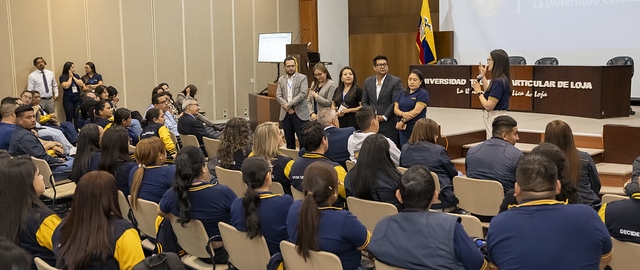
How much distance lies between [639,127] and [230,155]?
12.7 ft

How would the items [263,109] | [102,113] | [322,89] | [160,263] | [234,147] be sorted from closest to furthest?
[160,263] → [234,147] → [102,113] → [322,89] → [263,109]

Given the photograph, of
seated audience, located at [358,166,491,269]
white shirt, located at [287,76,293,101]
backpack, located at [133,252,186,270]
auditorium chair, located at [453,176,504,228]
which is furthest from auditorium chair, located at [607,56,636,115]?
backpack, located at [133,252,186,270]

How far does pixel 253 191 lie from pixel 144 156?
1.19 m

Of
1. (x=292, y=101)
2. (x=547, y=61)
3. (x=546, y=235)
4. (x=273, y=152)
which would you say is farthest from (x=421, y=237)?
(x=547, y=61)

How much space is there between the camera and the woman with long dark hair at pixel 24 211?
3.05m

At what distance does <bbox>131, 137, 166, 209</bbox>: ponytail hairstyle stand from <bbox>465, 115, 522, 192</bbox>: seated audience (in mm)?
2132

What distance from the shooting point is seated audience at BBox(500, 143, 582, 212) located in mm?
3387

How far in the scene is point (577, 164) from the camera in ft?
13.7

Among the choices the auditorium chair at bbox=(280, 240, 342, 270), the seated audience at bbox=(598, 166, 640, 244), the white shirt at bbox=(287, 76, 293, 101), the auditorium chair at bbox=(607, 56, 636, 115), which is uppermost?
the auditorium chair at bbox=(607, 56, 636, 115)

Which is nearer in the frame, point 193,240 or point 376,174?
point 193,240

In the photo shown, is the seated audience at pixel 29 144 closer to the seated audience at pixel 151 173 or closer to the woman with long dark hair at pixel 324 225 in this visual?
the seated audience at pixel 151 173

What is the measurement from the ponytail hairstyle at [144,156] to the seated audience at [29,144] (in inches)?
87.4

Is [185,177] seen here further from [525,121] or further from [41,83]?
[41,83]

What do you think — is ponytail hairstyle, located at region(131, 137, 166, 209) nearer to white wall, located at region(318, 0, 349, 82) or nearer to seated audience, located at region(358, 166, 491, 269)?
seated audience, located at region(358, 166, 491, 269)
